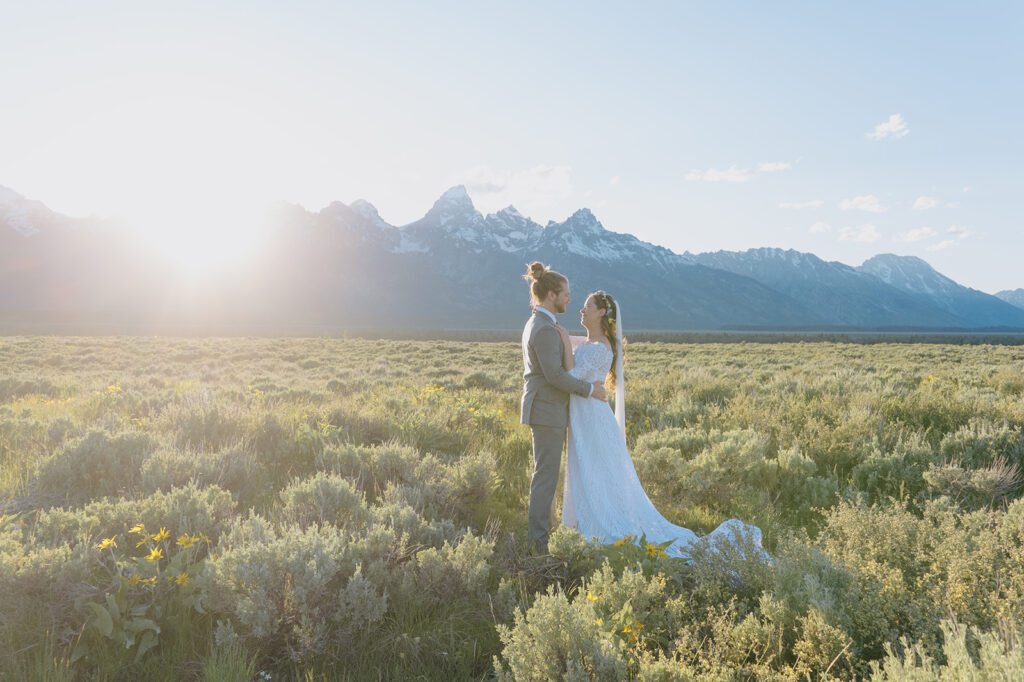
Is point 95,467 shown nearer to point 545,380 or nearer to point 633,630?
point 545,380

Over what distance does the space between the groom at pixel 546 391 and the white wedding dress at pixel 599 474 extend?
0.16 metres

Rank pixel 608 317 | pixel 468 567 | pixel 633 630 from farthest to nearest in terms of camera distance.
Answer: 1. pixel 608 317
2. pixel 468 567
3. pixel 633 630

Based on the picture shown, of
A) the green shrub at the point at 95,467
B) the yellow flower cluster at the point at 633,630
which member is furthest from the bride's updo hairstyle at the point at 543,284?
the green shrub at the point at 95,467

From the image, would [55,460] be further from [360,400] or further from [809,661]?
[809,661]

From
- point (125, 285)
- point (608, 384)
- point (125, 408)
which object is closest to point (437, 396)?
point (125, 408)

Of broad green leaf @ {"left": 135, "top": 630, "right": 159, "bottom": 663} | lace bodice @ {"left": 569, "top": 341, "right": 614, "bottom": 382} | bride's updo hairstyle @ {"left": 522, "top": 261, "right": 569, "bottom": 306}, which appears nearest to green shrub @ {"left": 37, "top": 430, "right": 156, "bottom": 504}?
broad green leaf @ {"left": 135, "top": 630, "right": 159, "bottom": 663}

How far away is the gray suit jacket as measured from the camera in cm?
449

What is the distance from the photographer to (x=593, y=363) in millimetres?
4746

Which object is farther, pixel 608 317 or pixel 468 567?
pixel 608 317

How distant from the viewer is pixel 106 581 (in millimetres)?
3242

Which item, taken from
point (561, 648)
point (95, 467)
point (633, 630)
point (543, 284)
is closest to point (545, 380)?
point (543, 284)

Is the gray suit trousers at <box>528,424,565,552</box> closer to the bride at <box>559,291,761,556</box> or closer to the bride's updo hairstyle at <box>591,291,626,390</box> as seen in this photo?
the bride at <box>559,291,761,556</box>

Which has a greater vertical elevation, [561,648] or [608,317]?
[608,317]

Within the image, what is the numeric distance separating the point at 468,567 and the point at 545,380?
166 cm
